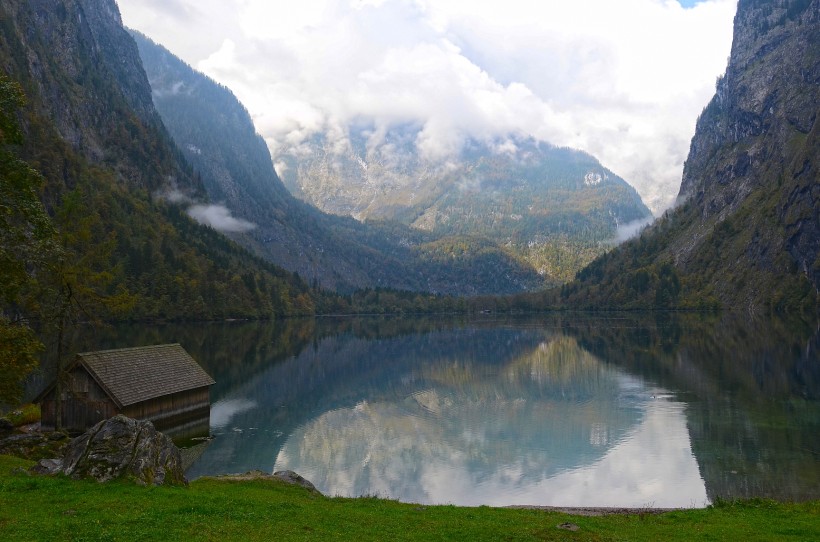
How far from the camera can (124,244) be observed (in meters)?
196

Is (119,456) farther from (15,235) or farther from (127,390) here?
(127,390)

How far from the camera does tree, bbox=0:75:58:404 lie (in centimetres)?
2994

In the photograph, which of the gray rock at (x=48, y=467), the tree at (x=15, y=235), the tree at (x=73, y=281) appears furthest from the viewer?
the tree at (x=73, y=281)

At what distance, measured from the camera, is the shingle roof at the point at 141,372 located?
46.4 metres

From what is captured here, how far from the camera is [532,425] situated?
58156 mm

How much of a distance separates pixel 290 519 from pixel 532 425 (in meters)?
39.9

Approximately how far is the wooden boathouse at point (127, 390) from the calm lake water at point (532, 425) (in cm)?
408

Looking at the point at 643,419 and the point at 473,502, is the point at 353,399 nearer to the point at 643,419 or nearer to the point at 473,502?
the point at 643,419

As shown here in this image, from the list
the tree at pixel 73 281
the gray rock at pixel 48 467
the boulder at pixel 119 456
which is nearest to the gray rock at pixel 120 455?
the boulder at pixel 119 456

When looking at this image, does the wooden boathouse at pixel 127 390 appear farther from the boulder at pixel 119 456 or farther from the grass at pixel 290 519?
the boulder at pixel 119 456

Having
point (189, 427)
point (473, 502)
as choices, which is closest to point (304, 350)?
point (189, 427)

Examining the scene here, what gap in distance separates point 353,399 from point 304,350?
57320 millimetres

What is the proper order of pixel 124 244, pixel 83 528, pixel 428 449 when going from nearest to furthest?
pixel 83 528 → pixel 428 449 → pixel 124 244

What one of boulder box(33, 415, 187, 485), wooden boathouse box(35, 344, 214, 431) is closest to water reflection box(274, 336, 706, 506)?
wooden boathouse box(35, 344, 214, 431)
